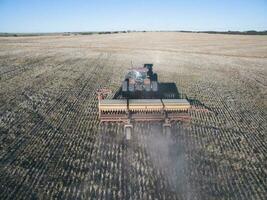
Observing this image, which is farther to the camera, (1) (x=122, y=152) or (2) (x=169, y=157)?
(1) (x=122, y=152)

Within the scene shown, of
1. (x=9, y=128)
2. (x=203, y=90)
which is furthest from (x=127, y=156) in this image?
(x=203, y=90)

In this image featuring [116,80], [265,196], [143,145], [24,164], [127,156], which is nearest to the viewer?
[265,196]

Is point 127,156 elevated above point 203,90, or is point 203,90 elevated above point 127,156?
point 127,156

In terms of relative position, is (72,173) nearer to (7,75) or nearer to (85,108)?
(85,108)

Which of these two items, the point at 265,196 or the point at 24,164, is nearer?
Answer: the point at 265,196

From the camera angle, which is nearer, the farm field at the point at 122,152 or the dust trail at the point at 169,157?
the farm field at the point at 122,152

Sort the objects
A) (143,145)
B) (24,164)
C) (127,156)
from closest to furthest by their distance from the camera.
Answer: (24,164), (127,156), (143,145)

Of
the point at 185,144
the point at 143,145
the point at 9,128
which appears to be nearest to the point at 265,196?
the point at 185,144

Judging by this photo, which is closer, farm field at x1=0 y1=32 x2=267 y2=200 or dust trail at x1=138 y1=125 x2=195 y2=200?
farm field at x1=0 y1=32 x2=267 y2=200
